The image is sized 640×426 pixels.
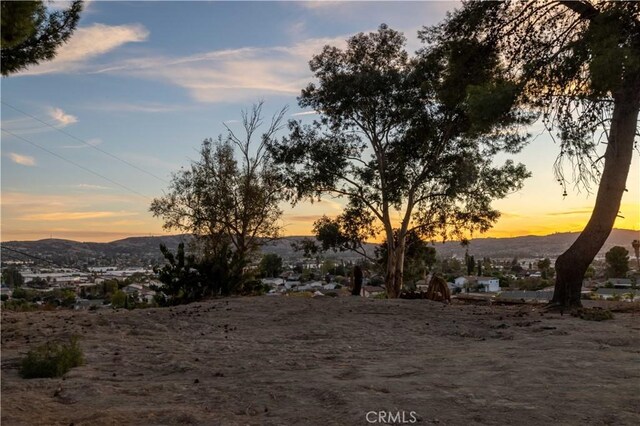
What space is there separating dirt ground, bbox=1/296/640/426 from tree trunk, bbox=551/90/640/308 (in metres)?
1.28

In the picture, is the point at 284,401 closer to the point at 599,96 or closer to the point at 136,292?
the point at 599,96

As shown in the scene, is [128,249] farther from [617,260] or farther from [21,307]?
[617,260]

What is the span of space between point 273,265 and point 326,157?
998 centimetres

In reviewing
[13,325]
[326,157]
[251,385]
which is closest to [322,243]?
[326,157]

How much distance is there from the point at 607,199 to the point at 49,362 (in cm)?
992

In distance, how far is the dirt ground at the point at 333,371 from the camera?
13.3 feet

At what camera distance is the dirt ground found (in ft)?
13.3

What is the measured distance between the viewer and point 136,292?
1947cm

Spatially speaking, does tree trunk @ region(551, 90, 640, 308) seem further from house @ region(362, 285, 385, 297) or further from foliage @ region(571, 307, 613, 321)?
house @ region(362, 285, 385, 297)

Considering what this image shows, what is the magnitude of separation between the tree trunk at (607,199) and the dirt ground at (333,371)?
1.28m

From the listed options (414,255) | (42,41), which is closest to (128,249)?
(414,255)

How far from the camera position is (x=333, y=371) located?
5.56 meters

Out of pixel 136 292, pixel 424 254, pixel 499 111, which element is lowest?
pixel 136 292

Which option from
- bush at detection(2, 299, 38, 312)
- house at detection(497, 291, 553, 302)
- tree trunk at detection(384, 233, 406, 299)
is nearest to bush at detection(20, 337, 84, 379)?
bush at detection(2, 299, 38, 312)
